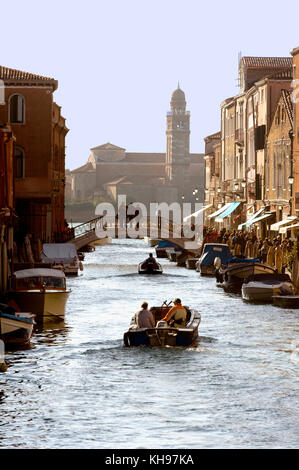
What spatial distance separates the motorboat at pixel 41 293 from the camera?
32750mm

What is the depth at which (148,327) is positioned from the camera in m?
27.5

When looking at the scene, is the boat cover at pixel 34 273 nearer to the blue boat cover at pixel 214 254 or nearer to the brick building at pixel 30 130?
the blue boat cover at pixel 214 254

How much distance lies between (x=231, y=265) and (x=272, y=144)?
1653 cm

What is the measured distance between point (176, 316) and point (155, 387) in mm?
5239

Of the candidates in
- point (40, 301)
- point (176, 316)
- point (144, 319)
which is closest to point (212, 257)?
point (40, 301)

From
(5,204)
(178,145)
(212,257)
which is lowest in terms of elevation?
(212,257)

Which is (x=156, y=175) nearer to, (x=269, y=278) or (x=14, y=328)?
(x=269, y=278)

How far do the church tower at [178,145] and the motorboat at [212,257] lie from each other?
11951cm

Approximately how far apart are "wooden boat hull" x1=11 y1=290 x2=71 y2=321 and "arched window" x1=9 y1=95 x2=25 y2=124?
25643mm

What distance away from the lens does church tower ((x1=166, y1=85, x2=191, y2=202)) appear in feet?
582

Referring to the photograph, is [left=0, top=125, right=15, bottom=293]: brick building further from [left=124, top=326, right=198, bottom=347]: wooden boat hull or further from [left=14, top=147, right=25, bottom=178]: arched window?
[left=124, top=326, right=198, bottom=347]: wooden boat hull

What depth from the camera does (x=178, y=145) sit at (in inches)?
7042
